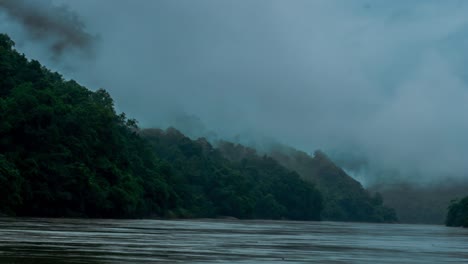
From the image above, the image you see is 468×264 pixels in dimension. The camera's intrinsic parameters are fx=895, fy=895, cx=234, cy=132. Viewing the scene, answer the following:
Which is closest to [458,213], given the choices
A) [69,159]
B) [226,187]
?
[226,187]

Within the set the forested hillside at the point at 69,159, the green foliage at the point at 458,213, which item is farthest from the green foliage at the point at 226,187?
the green foliage at the point at 458,213

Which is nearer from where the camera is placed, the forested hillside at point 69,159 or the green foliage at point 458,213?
the forested hillside at point 69,159

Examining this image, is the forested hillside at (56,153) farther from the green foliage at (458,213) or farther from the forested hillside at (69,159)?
the green foliage at (458,213)

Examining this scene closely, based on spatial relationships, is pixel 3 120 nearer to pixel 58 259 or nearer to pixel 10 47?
pixel 10 47

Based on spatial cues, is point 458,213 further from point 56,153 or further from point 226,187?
point 56,153

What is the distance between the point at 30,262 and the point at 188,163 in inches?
5474

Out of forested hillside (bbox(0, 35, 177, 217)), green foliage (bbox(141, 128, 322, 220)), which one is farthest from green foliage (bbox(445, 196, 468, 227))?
forested hillside (bbox(0, 35, 177, 217))

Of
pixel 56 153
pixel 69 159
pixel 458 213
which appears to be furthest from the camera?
pixel 458 213

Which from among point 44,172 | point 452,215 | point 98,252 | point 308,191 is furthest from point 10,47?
point 308,191

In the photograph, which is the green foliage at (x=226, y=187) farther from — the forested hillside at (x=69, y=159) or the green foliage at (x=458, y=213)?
the green foliage at (x=458, y=213)

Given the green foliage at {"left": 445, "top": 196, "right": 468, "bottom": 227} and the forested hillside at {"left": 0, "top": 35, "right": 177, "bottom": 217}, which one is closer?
the forested hillside at {"left": 0, "top": 35, "right": 177, "bottom": 217}

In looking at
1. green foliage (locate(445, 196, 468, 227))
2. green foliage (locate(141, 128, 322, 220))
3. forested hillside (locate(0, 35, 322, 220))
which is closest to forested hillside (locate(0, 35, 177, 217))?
forested hillside (locate(0, 35, 322, 220))

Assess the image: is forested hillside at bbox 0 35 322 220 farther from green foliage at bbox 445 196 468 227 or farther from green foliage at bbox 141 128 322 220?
green foliage at bbox 445 196 468 227

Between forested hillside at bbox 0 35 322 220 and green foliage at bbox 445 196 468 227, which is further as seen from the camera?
green foliage at bbox 445 196 468 227
